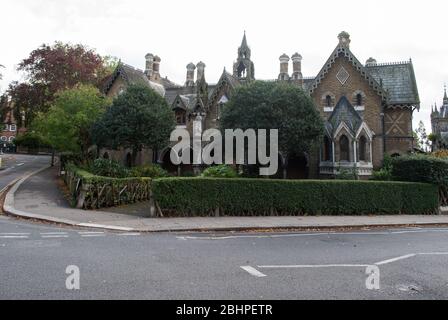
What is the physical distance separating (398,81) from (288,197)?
68.5 feet

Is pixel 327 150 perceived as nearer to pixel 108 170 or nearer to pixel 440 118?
pixel 108 170

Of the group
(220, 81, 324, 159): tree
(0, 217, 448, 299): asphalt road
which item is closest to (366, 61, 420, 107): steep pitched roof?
(220, 81, 324, 159): tree

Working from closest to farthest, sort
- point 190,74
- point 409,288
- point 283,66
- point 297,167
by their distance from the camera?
point 409,288 → point 297,167 → point 283,66 → point 190,74

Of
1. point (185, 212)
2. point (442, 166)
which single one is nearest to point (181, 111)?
point (185, 212)

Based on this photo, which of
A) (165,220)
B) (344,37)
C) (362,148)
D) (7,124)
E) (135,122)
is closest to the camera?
(165,220)

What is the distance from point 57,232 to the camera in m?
12.5

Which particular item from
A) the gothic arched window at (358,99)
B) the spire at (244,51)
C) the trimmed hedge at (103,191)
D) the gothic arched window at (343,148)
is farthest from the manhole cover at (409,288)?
the spire at (244,51)

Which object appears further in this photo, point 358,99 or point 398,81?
point 398,81

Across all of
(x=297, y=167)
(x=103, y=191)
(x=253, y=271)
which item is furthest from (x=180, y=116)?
(x=253, y=271)

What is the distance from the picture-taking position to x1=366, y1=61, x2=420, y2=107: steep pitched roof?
31906 millimetres

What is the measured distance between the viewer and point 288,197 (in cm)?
1903

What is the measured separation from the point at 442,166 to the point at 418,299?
64.2ft

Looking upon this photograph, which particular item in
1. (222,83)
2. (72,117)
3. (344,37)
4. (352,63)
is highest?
(344,37)
